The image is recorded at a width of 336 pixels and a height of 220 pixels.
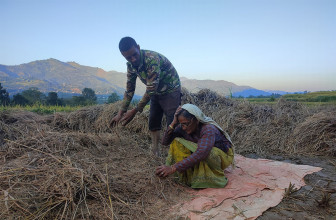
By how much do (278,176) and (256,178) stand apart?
34 cm

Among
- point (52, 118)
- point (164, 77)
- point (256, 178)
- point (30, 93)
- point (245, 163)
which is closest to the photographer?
point (256, 178)

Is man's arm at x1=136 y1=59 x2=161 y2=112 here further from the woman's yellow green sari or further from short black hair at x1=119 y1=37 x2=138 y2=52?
the woman's yellow green sari

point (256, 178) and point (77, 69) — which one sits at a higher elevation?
point (77, 69)

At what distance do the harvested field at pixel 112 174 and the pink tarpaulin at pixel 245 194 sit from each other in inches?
4.5

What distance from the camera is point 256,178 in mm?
2797

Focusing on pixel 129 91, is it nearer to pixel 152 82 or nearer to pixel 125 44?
pixel 152 82

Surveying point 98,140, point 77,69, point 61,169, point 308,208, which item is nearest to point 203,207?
point 308,208

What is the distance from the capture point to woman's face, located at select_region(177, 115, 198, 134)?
2.40 meters

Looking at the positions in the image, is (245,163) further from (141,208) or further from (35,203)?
(35,203)

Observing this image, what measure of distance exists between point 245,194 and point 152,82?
1.68 m

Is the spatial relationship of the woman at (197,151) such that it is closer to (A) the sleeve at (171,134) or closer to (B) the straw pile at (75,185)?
(A) the sleeve at (171,134)

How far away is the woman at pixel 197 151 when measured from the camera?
7.45 ft

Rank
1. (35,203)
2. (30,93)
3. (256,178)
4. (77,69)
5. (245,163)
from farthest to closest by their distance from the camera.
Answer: (77,69) < (30,93) < (245,163) < (256,178) < (35,203)

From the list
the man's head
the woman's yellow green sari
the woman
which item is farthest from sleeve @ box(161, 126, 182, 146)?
the man's head
